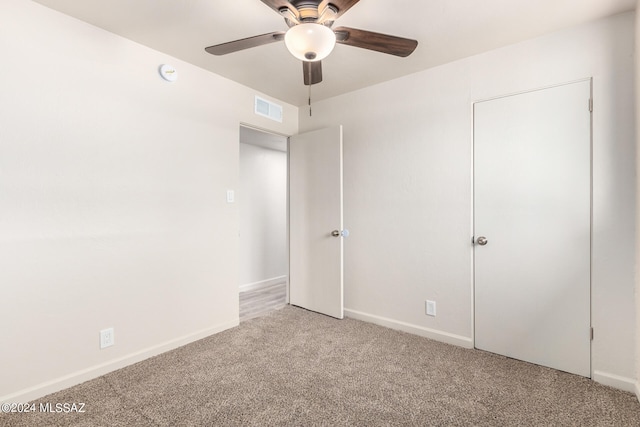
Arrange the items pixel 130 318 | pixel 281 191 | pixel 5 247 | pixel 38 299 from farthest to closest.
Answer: pixel 281 191 → pixel 130 318 → pixel 38 299 → pixel 5 247

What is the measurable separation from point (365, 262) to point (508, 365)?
1.41 metres

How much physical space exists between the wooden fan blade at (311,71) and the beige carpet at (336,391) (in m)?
1.95

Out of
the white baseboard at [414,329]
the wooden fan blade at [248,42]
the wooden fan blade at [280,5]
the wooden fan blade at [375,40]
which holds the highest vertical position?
the wooden fan blade at [280,5]

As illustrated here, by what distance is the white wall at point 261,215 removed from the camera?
457 centimetres

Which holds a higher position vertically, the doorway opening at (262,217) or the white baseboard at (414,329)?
the doorway opening at (262,217)

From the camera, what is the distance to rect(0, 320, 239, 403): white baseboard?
5.95ft

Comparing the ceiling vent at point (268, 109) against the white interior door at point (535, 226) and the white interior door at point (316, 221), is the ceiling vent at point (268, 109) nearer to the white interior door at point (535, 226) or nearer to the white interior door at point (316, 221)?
the white interior door at point (316, 221)

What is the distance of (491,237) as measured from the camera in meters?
2.42

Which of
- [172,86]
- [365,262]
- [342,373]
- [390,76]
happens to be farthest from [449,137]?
[172,86]

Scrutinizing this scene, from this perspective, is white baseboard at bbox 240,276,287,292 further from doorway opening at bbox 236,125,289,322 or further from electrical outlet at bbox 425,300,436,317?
electrical outlet at bbox 425,300,436,317

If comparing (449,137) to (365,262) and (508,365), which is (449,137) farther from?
(508,365)

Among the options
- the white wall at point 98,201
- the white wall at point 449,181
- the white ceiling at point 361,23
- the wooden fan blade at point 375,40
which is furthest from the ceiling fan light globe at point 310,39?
the white wall at point 98,201

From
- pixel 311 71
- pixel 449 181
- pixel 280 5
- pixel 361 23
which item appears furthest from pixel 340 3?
pixel 449 181

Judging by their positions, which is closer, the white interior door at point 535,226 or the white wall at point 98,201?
the white wall at point 98,201
